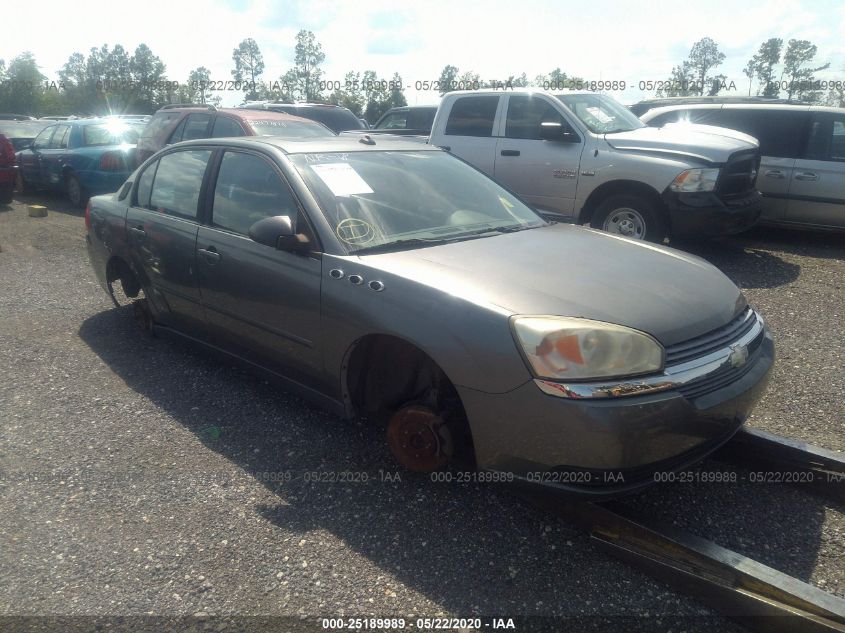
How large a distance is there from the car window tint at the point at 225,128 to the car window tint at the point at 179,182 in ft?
12.9

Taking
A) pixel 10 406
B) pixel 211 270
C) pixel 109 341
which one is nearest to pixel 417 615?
pixel 211 270

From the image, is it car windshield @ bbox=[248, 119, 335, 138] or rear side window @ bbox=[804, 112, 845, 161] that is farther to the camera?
car windshield @ bbox=[248, 119, 335, 138]

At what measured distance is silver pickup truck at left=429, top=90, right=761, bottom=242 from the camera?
6.54 meters

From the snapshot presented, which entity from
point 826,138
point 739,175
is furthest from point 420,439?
point 826,138

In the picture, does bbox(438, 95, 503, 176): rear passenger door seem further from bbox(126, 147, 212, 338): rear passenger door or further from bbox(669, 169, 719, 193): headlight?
bbox(126, 147, 212, 338): rear passenger door

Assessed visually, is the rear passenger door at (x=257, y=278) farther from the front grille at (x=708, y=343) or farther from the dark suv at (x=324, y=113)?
the dark suv at (x=324, y=113)

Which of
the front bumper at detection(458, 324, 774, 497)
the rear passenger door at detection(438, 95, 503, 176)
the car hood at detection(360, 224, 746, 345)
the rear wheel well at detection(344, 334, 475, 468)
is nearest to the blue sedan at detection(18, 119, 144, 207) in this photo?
the rear passenger door at detection(438, 95, 503, 176)

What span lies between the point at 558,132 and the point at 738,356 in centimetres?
497

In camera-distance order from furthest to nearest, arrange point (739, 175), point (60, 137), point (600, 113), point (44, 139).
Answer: point (44, 139), point (60, 137), point (600, 113), point (739, 175)

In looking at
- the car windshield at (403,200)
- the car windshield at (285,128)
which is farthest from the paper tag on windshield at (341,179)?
the car windshield at (285,128)

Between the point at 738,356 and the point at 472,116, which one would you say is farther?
the point at 472,116

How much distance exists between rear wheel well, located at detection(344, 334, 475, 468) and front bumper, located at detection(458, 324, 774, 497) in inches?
10.5

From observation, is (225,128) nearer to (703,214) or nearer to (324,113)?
(324,113)

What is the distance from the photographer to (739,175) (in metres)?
6.74
